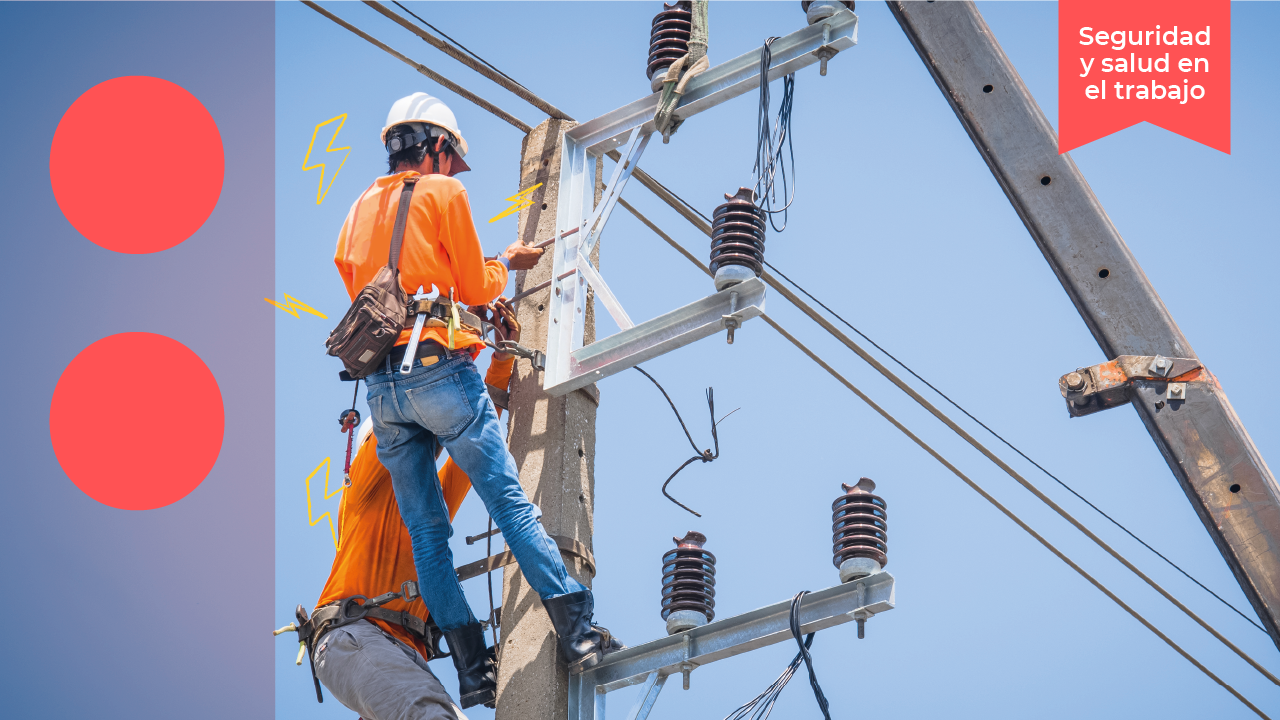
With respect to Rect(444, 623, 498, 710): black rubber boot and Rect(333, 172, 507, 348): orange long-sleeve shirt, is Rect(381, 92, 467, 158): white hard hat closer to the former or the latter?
Rect(333, 172, 507, 348): orange long-sleeve shirt

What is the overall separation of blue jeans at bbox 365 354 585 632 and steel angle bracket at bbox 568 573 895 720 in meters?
0.49

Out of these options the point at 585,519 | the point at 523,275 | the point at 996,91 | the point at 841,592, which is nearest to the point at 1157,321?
the point at 996,91

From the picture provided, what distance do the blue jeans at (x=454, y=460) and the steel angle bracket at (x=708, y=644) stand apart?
0.49 metres

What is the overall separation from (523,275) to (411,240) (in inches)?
56.3

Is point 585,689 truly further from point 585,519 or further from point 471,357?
point 471,357

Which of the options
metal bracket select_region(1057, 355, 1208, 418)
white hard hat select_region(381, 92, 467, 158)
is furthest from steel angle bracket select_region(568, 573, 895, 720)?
white hard hat select_region(381, 92, 467, 158)

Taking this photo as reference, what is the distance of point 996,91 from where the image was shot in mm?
6535

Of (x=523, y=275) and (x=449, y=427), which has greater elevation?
(x=523, y=275)

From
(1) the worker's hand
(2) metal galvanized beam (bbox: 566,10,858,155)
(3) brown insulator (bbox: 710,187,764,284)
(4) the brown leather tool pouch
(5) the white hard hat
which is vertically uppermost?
(2) metal galvanized beam (bbox: 566,10,858,155)

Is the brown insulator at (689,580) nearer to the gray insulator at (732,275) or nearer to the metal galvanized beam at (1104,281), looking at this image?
the gray insulator at (732,275)

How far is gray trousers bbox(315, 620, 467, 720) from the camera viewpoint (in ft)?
19.7

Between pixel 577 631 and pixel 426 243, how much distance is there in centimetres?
185

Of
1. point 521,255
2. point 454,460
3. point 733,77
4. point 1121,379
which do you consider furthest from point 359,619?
point 1121,379

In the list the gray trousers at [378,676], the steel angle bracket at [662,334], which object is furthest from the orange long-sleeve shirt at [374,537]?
the steel angle bracket at [662,334]
